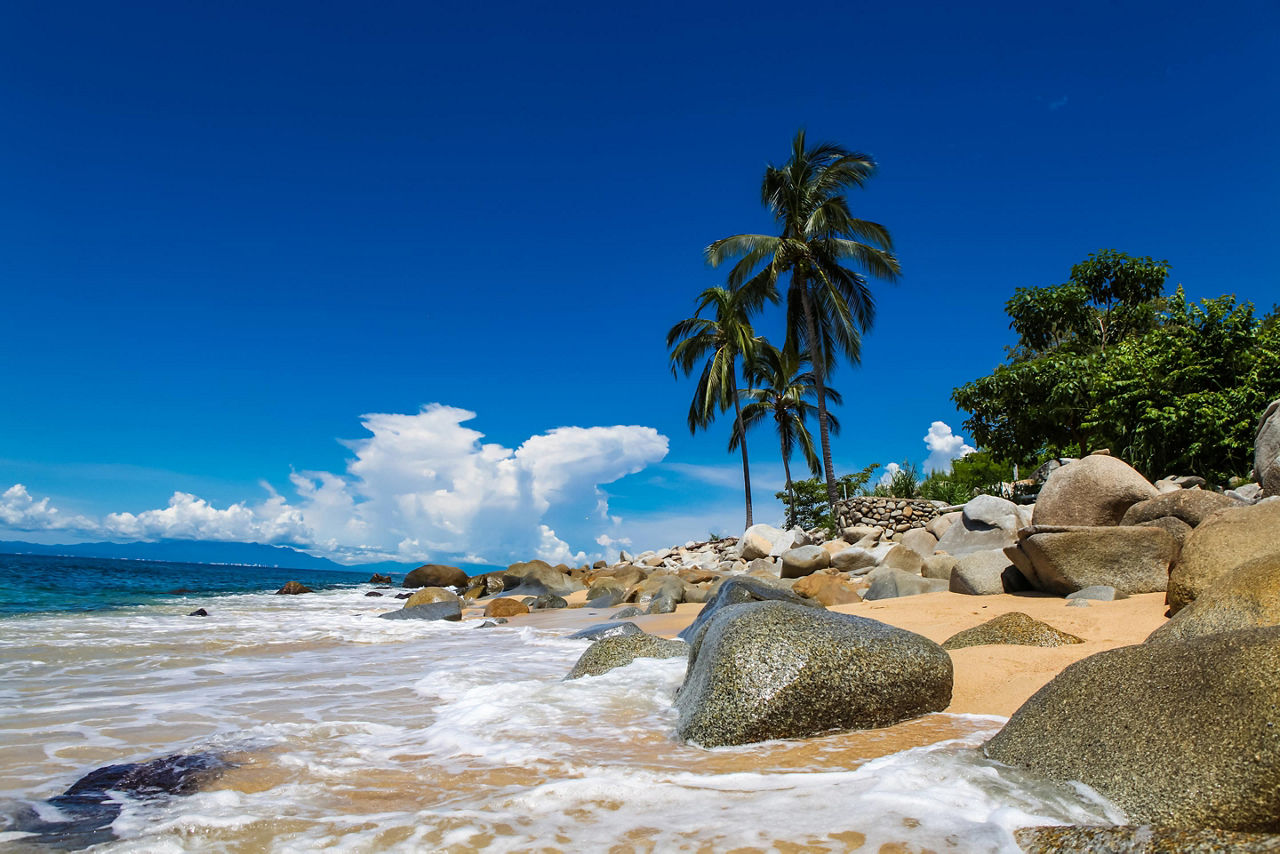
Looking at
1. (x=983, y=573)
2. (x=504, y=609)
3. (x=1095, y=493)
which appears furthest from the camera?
(x=504, y=609)

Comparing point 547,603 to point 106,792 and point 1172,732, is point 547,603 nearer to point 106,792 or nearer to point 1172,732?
point 106,792

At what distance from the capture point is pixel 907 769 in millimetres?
2980

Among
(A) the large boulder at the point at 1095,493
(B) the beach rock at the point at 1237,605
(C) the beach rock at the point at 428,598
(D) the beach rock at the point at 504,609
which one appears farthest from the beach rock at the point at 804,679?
(C) the beach rock at the point at 428,598

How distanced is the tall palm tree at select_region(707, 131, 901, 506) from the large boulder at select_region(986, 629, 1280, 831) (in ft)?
58.8

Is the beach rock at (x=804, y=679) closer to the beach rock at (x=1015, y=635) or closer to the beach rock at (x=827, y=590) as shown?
the beach rock at (x=1015, y=635)

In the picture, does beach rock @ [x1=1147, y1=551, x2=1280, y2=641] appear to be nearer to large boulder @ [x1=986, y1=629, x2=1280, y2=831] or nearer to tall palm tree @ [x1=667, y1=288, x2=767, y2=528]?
large boulder @ [x1=986, y1=629, x2=1280, y2=831]

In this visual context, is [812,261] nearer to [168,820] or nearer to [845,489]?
[845,489]

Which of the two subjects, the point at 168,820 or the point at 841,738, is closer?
the point at 168,820

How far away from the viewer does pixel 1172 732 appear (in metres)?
2.46

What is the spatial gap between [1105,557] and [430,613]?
1027 cm

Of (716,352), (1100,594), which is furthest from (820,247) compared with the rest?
(1100,594)

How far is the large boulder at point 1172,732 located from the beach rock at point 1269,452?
9.70 meters

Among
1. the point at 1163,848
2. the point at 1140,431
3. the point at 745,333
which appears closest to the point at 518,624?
the point at 1163,848

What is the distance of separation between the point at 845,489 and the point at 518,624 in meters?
17.8
